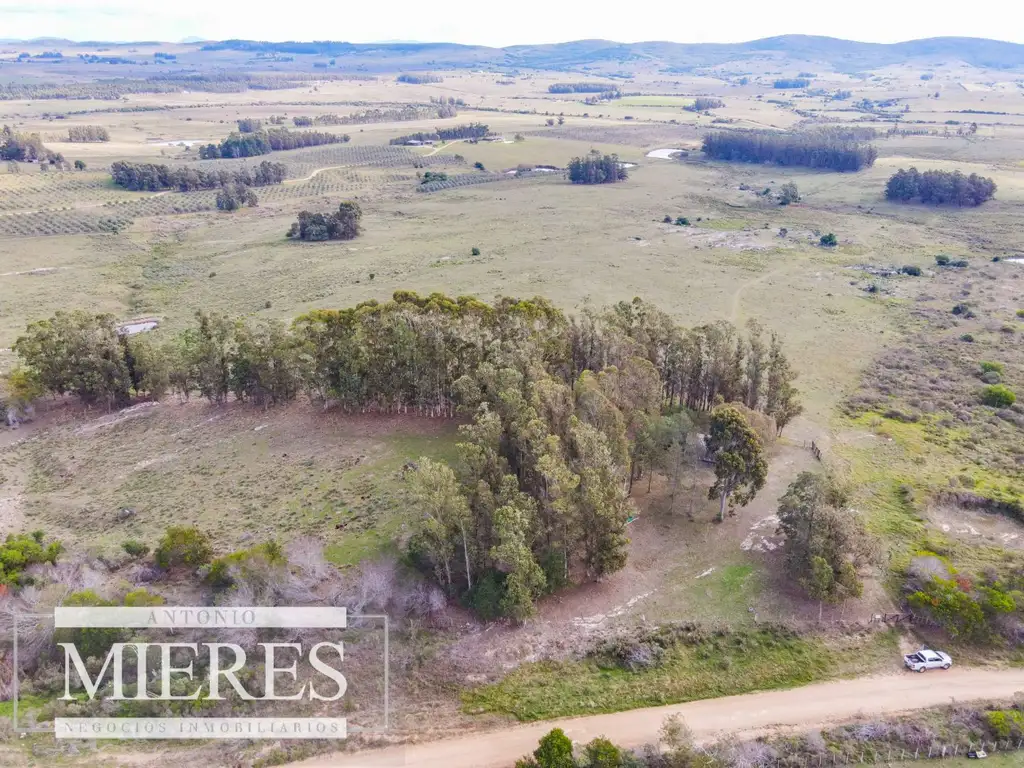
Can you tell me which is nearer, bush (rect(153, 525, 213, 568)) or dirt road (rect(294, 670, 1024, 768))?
dirt road (rect(294, 670, 1024, 768))

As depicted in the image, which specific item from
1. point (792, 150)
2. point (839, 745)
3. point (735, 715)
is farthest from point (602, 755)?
point (792, 150)

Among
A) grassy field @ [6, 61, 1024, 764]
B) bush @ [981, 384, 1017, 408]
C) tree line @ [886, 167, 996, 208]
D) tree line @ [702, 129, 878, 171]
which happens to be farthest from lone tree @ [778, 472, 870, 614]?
tree line @ [702, 129, 878, 171]

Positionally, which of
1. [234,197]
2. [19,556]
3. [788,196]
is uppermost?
[788,196]

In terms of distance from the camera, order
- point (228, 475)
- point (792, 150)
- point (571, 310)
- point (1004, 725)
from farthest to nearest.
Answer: point (792, 150) < point (571, 310) < point (228, 475) < point (1004, 725)

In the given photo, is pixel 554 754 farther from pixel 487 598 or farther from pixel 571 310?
pixel 571 310

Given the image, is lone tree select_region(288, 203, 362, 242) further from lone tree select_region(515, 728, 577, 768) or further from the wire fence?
the wire fence

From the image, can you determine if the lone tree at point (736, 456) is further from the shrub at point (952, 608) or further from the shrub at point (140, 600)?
the shrub at point (140, 600)
